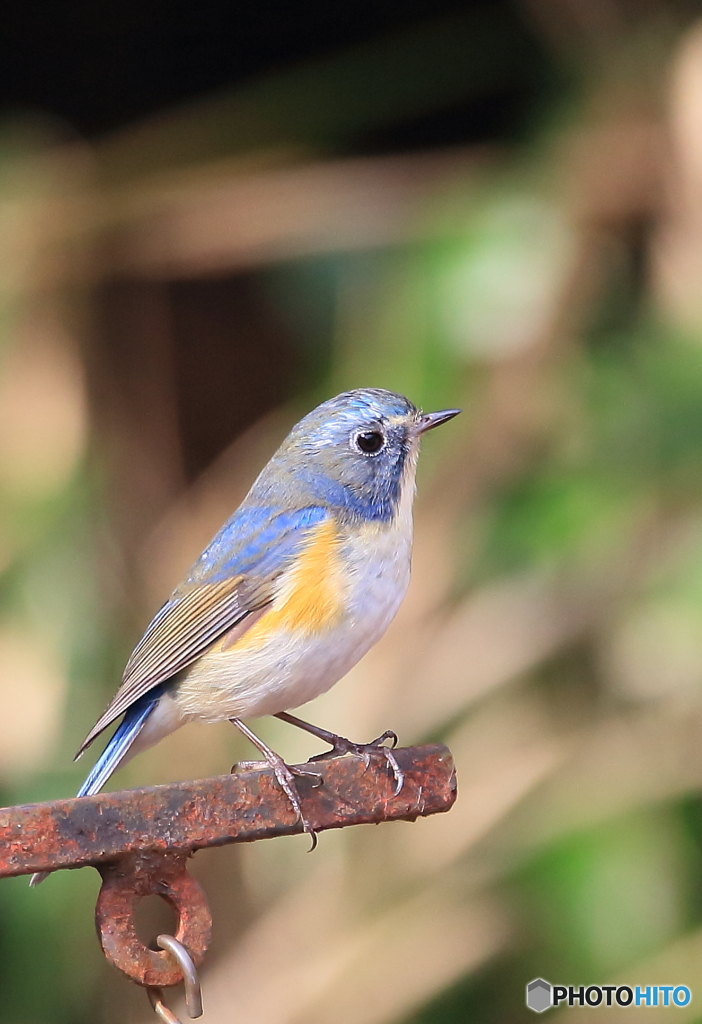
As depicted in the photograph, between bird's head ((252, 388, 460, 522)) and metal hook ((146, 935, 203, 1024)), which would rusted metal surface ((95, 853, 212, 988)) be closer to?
metal hook ((146, 935, 203, 1024))

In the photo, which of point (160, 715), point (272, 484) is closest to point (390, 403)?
point (272, 484)

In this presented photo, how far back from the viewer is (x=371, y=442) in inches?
106

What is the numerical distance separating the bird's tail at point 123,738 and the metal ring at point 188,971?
1034 millimetres

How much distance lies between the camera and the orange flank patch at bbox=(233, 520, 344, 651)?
240cm

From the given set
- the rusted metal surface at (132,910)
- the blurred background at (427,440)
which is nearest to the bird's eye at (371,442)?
the blurred background at (427,440)

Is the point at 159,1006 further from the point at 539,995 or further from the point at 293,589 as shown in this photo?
the point at 539,995

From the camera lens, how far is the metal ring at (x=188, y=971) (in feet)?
4.69

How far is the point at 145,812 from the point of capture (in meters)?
1.43

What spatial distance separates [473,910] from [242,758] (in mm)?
821

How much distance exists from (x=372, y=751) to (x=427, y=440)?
158 cm

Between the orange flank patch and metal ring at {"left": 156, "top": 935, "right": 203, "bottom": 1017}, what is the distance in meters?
0.97

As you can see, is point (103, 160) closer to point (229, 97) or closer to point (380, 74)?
point (229, 97)

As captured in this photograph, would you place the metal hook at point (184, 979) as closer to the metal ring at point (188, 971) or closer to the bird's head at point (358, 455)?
the metal ring at point (188, 971)

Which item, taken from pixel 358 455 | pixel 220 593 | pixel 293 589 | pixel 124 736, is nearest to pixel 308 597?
pixel 293 589
